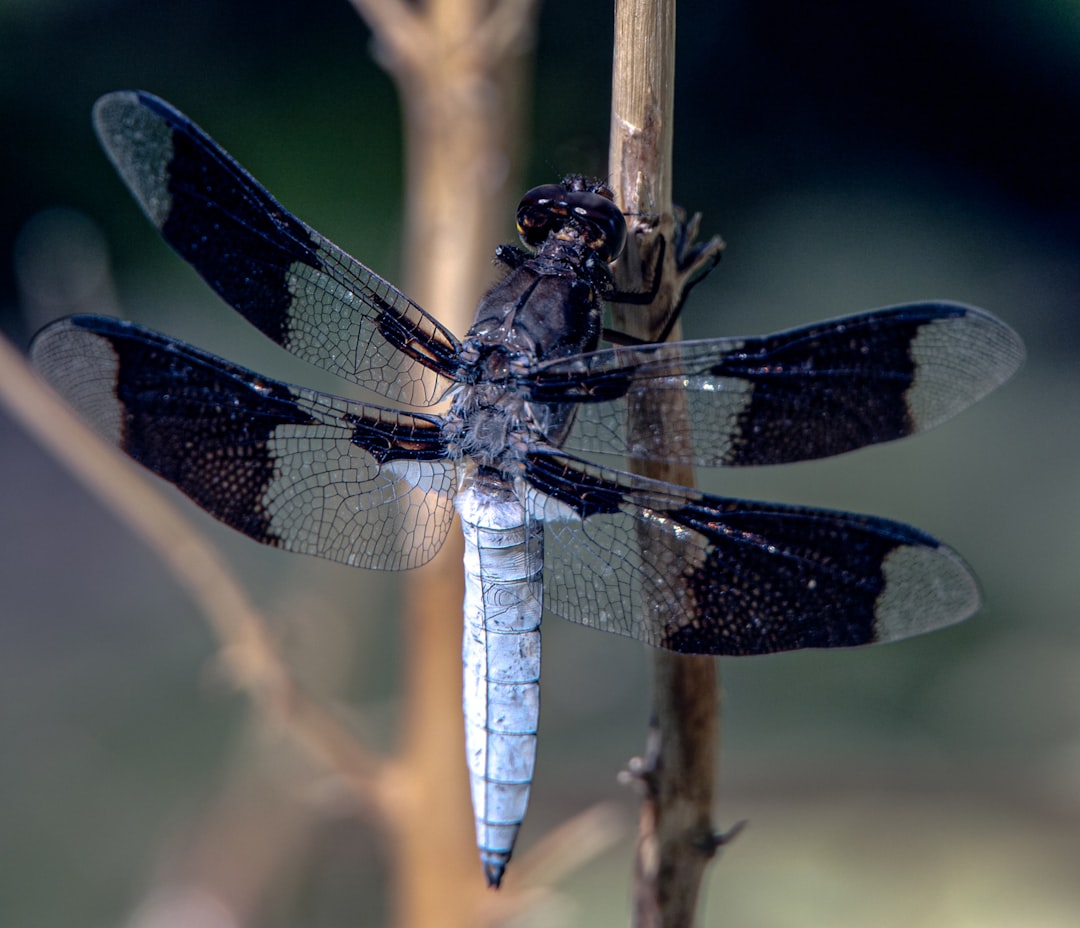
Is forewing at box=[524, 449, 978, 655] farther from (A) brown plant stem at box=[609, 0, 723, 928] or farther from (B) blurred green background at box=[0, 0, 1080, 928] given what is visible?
(B) blurred green background at box=[0, 0, 1080, 928]

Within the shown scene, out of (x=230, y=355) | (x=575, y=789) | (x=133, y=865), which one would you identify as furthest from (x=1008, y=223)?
(x=133, y=865)

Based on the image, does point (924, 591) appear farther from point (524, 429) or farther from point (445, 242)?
point (445, 242)

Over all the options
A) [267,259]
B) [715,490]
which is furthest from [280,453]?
[715,490]

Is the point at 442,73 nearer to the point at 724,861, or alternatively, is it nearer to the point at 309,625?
the point at 309,625

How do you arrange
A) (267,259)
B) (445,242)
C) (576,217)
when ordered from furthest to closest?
(445,242) < (267,259) < (576,217)

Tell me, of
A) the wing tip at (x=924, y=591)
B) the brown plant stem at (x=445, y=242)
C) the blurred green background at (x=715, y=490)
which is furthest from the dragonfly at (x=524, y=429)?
the blurred green background at (x=715, y=490)

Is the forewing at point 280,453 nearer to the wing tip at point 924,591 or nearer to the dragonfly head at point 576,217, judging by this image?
the dragonfly head at point 576,217
